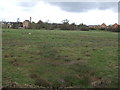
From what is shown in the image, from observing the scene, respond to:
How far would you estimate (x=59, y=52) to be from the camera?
16.9 metres

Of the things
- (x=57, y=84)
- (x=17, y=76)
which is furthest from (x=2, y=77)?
(x=57, y=84)

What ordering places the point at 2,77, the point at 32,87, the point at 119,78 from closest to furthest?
the point at 32,87
the point at 2,77
the point at 119,78

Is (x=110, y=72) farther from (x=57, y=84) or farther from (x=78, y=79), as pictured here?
(x=57, y=84)

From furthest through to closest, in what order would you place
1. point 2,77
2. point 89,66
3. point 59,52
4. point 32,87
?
1. point 59,52
2. point 89,66
3. point 2,77
4. point 32,87

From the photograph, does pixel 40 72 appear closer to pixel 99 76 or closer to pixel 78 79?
pixel 78 79

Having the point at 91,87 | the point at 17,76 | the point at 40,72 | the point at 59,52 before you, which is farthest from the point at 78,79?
the point at 59,52

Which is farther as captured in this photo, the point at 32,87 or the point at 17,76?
the point at 17,76

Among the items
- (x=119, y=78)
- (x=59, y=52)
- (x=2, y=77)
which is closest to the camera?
(x=2, y=77)

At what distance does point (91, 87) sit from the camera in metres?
11.4

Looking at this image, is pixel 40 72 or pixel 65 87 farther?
pixel 40 72

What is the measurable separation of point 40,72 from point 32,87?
71.0 inches

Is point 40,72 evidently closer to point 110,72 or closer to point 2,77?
point 2,77

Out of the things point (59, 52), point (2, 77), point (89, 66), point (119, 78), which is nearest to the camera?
point (2, 77)

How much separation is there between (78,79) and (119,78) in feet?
6.31
